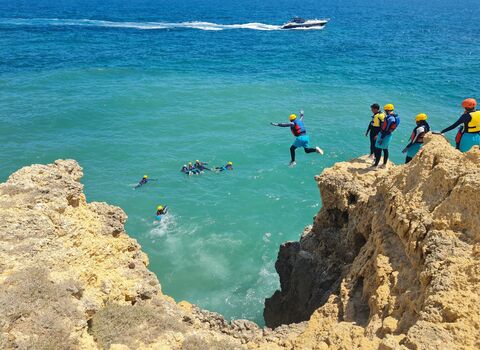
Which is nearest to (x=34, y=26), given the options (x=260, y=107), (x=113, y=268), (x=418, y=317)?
(x=260, y=107)

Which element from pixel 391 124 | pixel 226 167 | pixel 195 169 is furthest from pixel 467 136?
pixel 195 169

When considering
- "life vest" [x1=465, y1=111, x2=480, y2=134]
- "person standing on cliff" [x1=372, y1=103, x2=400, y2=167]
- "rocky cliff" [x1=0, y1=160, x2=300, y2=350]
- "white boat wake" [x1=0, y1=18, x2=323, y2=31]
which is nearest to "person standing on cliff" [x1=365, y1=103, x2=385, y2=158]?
"person standing on cliff" [x1=372, y1=103, x2=400, y2=167]

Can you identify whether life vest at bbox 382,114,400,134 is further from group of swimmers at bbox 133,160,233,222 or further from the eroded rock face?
group of swimmers at bbox 133,160,233,222

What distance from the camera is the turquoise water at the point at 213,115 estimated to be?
24.6 metres

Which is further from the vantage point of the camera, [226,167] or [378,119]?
[226,167]

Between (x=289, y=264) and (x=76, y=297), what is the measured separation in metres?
10.5

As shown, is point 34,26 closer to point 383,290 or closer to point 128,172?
point 128,172

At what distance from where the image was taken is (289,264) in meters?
17.4

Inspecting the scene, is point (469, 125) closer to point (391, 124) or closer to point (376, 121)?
point (391, 124)

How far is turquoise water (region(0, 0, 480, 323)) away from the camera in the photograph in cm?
2459

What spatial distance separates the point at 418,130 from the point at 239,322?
836cm

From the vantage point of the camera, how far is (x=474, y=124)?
1246 cm

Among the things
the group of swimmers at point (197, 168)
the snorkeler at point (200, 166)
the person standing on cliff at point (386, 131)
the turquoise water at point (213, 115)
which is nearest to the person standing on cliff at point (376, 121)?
the person standing on cliff at point (386, 131)

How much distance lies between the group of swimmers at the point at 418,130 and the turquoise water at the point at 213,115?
31.9 feet
